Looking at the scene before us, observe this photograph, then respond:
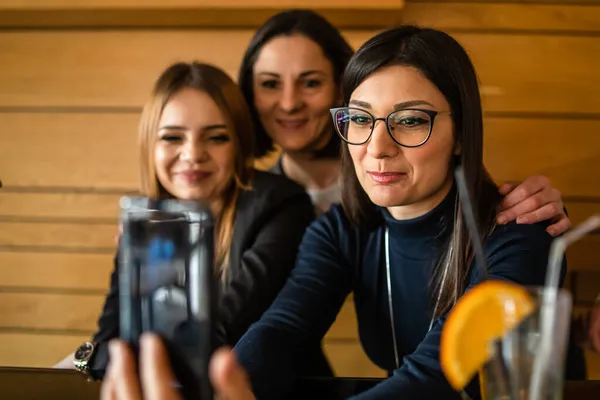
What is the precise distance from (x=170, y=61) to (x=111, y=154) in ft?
1.08

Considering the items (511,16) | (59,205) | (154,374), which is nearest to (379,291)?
(154,374)

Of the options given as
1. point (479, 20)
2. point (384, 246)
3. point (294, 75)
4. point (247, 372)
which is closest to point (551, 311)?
point (247, 372)

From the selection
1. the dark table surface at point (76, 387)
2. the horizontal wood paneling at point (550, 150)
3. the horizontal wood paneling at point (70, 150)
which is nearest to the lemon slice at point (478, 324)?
the dark table surface at point (76, 387)

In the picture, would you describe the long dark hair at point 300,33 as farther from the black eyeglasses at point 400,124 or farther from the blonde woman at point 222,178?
the black eyeglasses at point 400,124

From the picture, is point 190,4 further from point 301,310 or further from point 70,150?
A: point 301,310

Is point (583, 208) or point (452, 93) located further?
point (583, 208)

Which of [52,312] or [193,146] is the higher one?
[193,146]

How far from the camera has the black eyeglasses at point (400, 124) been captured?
2.67 ft

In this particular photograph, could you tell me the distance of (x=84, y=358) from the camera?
0.88 m

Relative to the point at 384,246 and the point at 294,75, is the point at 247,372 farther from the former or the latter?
the point at 294,75

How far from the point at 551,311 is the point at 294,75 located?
969 mm

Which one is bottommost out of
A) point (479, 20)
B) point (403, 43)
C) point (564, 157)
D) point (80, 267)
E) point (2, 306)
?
point (2, 306)

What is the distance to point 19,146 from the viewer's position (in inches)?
69.5

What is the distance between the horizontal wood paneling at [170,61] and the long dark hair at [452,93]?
0.72m
